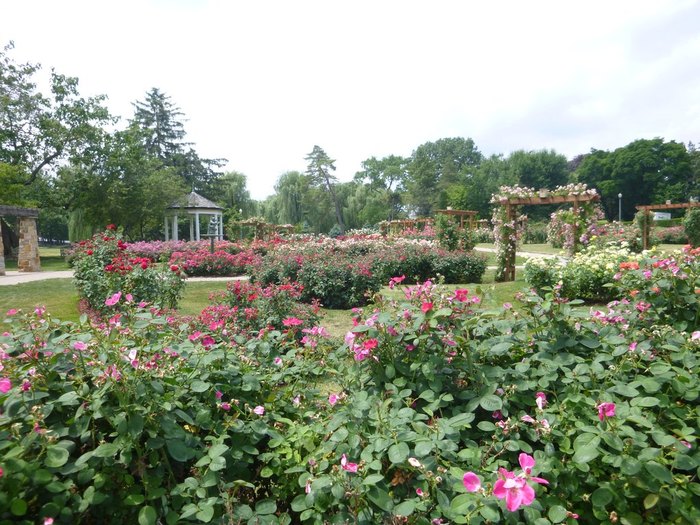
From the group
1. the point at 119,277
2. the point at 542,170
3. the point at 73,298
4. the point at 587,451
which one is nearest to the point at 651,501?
the point at 587,451

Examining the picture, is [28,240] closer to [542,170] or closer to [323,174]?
[323,174]

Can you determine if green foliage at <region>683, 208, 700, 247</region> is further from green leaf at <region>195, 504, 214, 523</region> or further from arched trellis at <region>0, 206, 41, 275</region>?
arched trellis at <region>0, 206, 41, 275</region>

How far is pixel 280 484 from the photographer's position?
62.5 inches

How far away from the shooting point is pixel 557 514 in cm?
126

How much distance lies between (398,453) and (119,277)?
578 cm

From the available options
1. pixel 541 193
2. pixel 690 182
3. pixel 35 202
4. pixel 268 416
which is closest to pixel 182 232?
pixel 35 202

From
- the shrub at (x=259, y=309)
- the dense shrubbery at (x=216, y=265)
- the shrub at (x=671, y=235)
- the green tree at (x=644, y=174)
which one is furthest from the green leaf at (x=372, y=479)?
the green tree at (x=644, y=174)

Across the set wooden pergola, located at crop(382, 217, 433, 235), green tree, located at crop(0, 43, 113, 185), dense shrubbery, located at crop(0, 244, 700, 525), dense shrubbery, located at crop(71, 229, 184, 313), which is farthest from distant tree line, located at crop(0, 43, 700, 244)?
dense shrubbery, located at crop(0, 244, 700, 525)

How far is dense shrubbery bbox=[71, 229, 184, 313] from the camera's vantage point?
591cm

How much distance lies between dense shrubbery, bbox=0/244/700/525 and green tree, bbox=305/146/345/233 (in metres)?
37.4

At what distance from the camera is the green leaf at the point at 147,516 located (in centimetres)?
119

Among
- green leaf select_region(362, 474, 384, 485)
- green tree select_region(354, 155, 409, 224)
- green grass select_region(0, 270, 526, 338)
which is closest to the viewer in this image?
green leaf select_region(362, 474, 384, 485)

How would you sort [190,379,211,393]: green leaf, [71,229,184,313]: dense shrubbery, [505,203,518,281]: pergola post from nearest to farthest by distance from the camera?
[190,379,211,393]: green leaf, [71,229,184,313]: dense shrubbery, [505,203,518,281]: pergola post

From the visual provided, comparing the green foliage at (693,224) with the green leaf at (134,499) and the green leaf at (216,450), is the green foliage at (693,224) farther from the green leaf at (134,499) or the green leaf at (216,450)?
the green leaf at (134,499)
